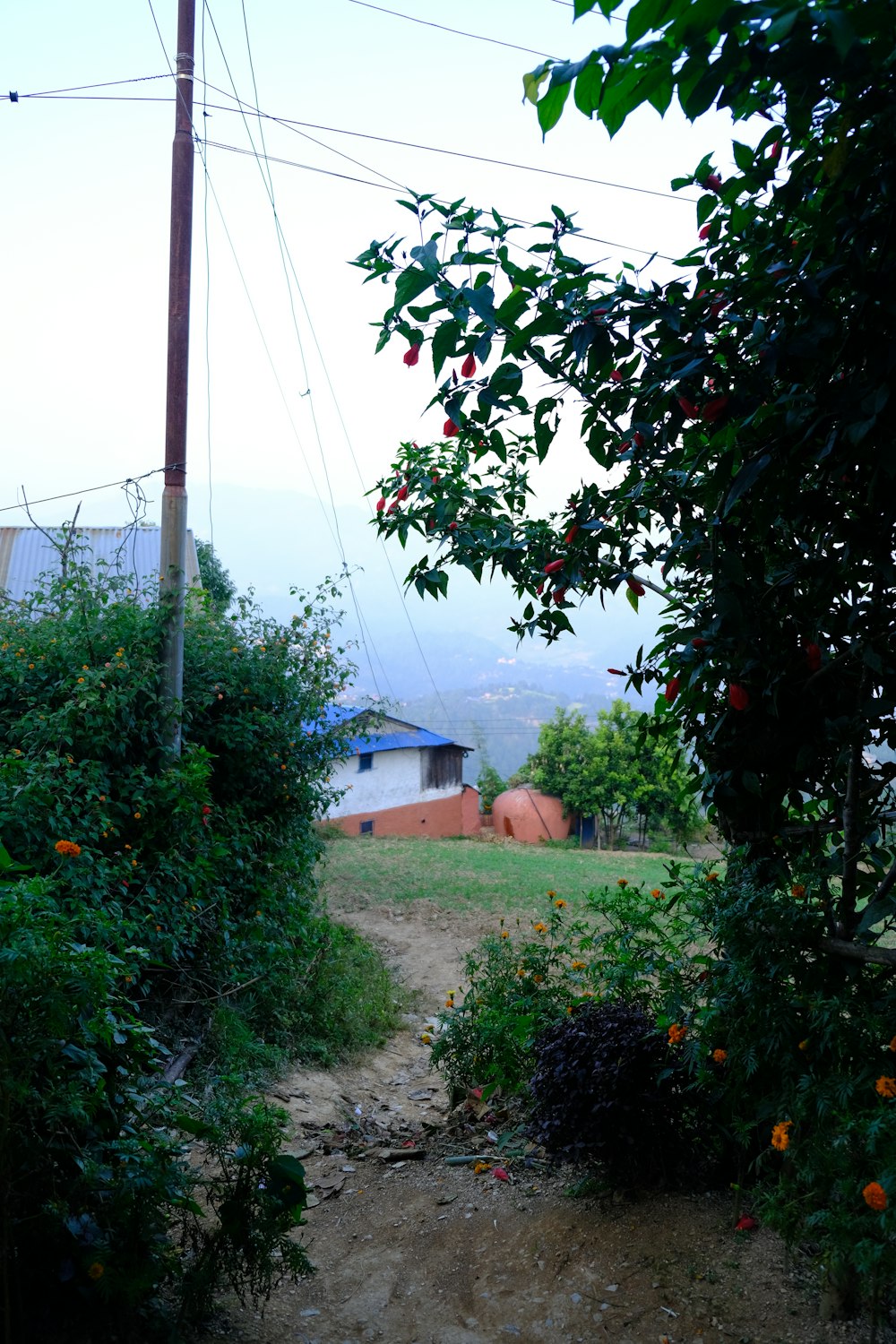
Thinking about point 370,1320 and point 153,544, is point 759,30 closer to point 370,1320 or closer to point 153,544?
point 370,1320

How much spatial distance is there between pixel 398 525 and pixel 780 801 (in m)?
1.58

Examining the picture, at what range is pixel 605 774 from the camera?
22.0 meters

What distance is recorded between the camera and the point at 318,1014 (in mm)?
6348

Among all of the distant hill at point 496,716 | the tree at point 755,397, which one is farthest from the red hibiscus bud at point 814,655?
the distant hill at point 496,716

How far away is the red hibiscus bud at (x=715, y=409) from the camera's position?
214 cm

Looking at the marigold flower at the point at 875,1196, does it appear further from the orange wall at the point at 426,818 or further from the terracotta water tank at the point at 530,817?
the terracotta water tank at the point at 530,817

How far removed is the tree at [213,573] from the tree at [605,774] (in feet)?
32.3

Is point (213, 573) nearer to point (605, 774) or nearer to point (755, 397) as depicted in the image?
point (605, 774)

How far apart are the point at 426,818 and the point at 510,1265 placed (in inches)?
714

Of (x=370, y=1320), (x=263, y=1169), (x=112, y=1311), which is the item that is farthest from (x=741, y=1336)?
(x=112, y=1311)

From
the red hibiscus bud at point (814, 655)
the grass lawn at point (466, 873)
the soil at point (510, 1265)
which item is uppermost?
the red hibiscus bud at point (814, 655)

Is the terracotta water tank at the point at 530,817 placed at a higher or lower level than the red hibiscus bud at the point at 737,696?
lower

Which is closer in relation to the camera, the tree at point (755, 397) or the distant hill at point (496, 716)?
the tree at point (755, 397)

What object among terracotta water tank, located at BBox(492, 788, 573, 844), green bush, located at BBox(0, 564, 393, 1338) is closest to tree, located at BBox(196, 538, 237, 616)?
green bush, located at BBox(0, 564, 393, 1338)
